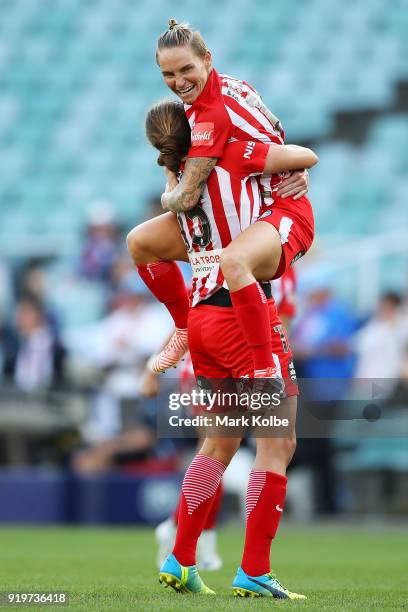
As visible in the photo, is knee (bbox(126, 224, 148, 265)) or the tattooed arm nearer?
the tattooed arm

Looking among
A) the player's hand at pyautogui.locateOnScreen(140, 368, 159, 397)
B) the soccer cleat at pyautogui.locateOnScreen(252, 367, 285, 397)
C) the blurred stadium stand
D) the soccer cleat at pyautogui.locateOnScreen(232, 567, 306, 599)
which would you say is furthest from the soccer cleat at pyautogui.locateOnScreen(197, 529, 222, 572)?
the blurred stadium stand

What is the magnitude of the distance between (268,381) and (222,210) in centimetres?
70

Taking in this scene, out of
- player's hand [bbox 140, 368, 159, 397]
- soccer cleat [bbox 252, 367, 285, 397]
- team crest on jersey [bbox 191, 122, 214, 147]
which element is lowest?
soccer cleat [bbox 252, 367, 285, 397]

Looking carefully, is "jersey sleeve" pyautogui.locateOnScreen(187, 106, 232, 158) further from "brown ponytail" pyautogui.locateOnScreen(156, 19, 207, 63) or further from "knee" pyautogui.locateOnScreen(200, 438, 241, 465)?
"knee" pyautogui.locateOnScreen(200, 438, 241, 465)

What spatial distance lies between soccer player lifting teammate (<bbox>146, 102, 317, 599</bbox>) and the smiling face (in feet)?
0.50

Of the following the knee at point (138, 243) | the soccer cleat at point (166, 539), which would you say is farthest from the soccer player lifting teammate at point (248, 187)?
the soccer cleat at point (166, 539)

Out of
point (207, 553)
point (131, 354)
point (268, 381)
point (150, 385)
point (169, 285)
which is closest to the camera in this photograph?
point (268, 381)

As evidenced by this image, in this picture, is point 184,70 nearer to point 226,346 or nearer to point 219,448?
point 226,346

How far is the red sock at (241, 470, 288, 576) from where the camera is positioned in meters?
4.45

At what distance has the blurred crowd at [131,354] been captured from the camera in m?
10.3

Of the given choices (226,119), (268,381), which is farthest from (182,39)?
(268,381)

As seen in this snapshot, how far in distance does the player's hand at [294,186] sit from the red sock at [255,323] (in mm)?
493

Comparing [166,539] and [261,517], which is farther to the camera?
[166,539]

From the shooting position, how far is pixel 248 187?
460 centimetres
